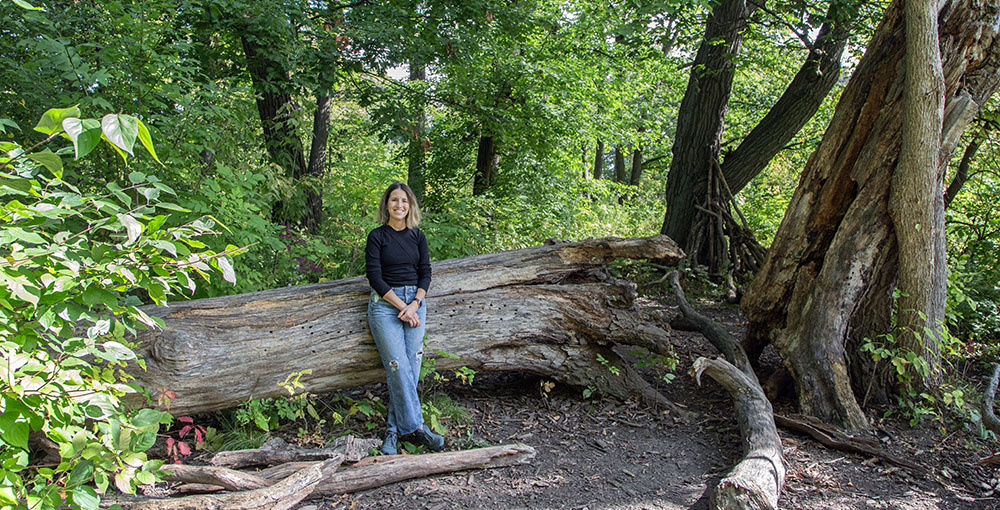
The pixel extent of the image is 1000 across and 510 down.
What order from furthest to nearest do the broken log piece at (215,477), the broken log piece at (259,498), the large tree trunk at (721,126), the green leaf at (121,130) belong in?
the large tree trunk at (721,126), the broken log piece at (215,477), the broken log piece at (259,498), the green leaf at (121,130)

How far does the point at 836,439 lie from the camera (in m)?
4.00

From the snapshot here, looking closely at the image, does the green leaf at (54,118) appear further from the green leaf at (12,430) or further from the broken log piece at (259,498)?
the broken log piece at (259,498)

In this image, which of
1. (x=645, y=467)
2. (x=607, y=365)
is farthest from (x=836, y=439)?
(x=607, y=365)

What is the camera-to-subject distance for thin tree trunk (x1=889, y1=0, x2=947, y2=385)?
4062 millimetres

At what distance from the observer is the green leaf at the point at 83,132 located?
50.3 inches

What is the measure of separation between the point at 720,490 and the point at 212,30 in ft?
22.8

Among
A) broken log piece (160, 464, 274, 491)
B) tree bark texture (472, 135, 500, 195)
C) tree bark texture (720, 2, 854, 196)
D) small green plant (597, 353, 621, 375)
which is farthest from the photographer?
tree bark texture (472, 135, 500, 195)

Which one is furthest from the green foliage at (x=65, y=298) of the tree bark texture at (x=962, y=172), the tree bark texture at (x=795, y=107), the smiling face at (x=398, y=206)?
the tree bark texture at (x=962, y=172)

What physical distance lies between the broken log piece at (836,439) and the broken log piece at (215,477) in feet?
11.7

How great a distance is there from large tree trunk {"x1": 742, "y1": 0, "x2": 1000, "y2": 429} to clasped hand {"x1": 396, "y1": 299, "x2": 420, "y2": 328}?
2890mm

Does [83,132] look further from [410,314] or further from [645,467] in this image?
[645,467]

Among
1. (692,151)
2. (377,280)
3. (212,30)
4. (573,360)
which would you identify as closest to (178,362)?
(377,280)

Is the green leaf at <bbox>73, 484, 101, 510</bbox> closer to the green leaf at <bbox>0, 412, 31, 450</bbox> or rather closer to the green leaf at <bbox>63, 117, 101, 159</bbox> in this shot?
the green leaf at <bbox>0, 412, 31, 450</bbox>

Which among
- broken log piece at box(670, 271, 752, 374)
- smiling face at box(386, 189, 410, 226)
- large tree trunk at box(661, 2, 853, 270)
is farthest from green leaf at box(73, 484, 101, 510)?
large tree trunk at box(661, 2, 853, 270)
